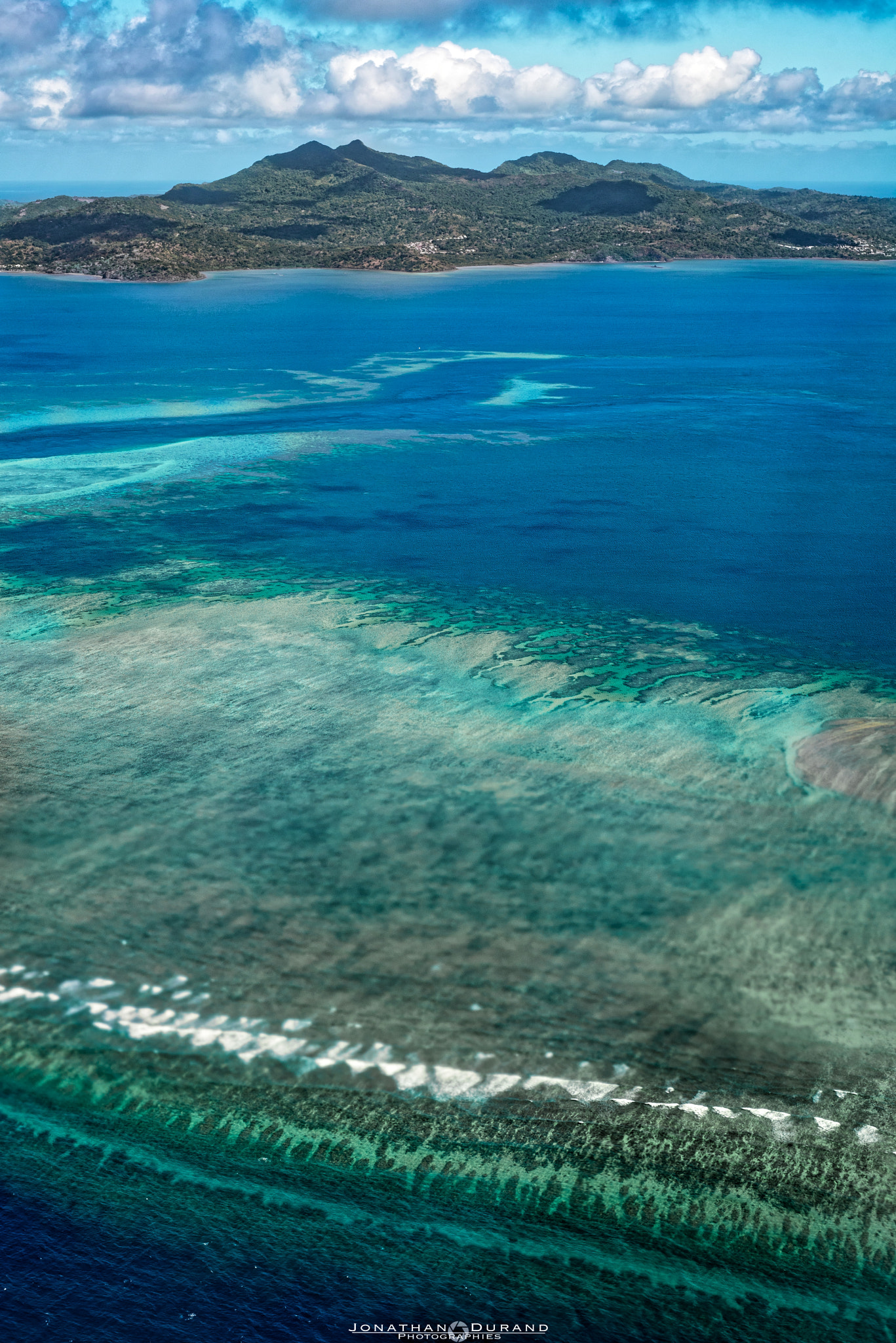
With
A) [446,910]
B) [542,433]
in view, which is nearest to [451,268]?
[542,433]

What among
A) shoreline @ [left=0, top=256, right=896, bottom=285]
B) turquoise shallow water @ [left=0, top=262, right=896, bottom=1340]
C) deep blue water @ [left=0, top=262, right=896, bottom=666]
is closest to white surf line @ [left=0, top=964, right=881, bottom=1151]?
turquoise shallow water @ [left=0, top=262, right=896, bottom=1340]

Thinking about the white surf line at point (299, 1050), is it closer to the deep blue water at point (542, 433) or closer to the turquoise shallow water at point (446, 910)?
the turquoise shallow water at point (446, 910)

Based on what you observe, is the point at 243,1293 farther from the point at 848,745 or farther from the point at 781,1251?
the point at 848,745

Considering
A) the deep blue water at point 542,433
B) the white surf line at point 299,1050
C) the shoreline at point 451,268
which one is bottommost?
the white surf line at point 299,1050

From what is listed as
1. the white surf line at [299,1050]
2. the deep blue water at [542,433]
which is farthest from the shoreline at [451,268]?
the white surf line at [299,1050]

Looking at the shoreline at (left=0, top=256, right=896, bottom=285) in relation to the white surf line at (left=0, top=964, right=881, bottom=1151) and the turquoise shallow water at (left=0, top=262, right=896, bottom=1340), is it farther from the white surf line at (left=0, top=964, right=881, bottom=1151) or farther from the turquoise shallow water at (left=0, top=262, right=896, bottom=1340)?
the white surf line at (left=0, top=964, right=881, bottom=1151)

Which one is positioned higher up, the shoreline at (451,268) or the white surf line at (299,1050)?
the shoreline at (451,268)

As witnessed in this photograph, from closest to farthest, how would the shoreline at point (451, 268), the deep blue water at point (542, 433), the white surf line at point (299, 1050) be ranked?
the white surf line at point (299, 1050) < the deep blue water at point (542, 433) < the shoreline at point (451, 268)

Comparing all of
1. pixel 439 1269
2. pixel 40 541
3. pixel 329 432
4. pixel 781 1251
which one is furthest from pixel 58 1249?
pixel 329 432
